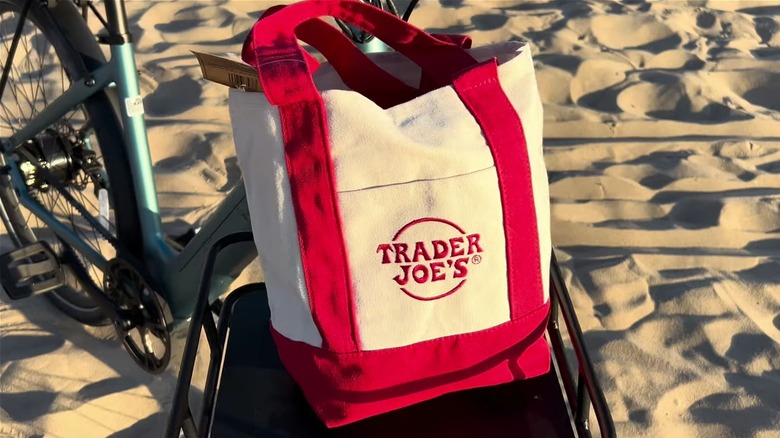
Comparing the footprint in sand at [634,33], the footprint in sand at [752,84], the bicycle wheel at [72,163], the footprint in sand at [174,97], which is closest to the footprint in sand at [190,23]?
the footprint in sand at [174,97]

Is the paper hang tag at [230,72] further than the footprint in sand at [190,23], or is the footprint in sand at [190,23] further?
the footprint in sand at [190,23]

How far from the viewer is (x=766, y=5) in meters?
3.21

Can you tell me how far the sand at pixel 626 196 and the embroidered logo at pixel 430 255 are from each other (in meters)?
0.86

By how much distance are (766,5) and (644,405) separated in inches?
94.8

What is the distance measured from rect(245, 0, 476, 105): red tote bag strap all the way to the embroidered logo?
0.63ft

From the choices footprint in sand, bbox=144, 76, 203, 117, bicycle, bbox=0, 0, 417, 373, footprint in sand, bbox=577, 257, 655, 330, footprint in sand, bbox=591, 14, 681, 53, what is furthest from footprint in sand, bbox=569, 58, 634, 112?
bicycle, bbox=0, 0, 417, 373

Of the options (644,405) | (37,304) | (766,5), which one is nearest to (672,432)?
(644,405)

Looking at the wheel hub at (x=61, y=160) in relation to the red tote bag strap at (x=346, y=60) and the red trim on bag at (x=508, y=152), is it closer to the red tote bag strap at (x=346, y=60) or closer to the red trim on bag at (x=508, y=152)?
the red tote bag strap at (x=346, y=60)

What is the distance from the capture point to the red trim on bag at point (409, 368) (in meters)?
0.89

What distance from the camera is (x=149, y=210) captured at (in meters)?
1.41

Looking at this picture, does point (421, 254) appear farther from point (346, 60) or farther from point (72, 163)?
point (72, 163)

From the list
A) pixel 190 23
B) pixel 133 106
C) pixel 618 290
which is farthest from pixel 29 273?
pixel 190 23

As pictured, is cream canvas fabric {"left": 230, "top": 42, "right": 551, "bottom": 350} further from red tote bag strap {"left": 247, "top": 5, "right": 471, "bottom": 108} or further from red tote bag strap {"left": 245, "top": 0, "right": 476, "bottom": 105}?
red tote bag strap {"left": 247, "top": 5, "right": 471, "bottom": 108}

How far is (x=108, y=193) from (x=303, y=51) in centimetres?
83
